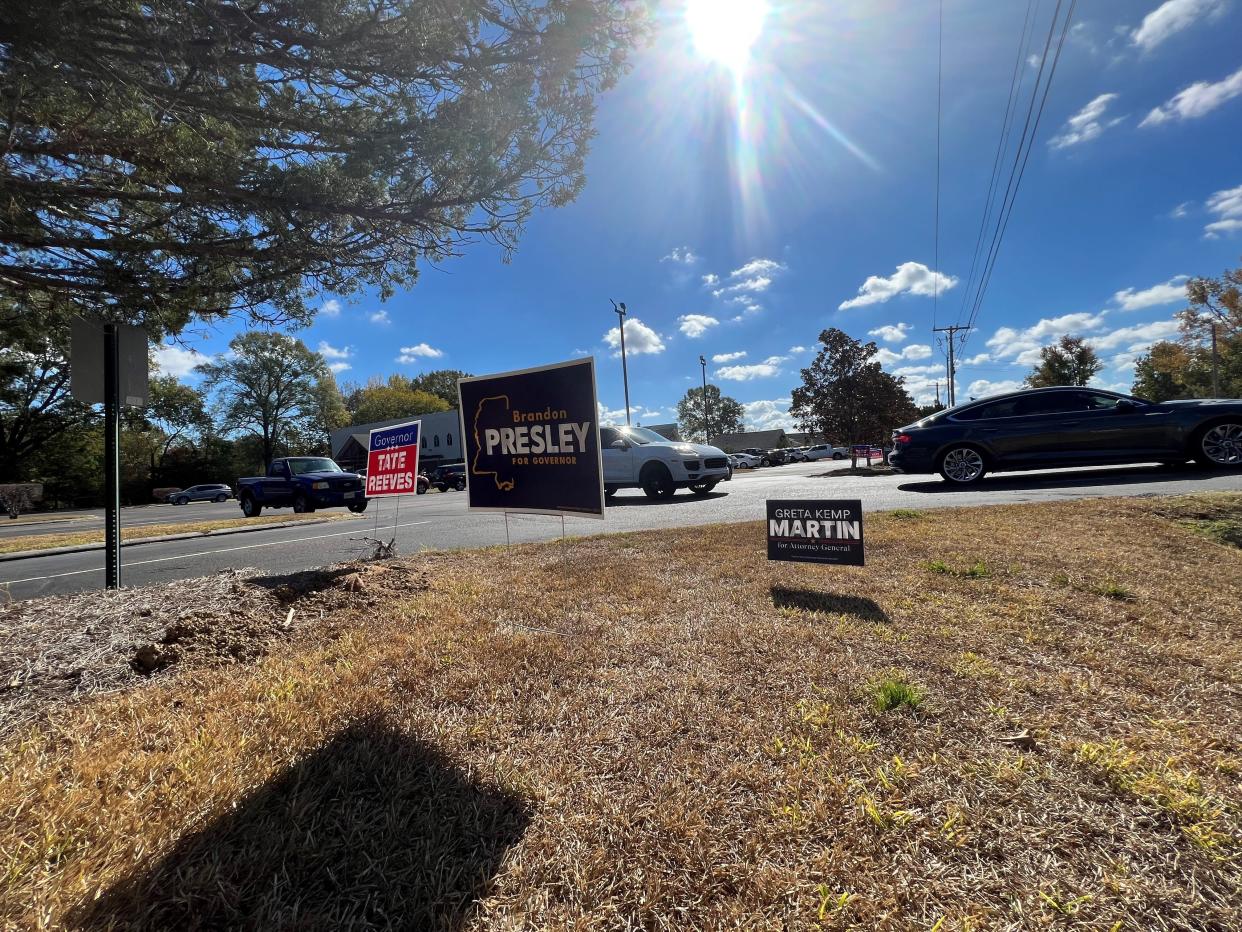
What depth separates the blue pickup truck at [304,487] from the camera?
46.1 feet

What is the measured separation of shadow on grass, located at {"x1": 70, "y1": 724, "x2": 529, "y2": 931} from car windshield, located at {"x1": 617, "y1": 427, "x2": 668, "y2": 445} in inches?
382

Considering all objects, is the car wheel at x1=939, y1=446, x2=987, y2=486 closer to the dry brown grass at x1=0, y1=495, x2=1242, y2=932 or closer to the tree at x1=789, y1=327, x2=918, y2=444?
the dry brown grass at x1=0, y1=495, x2=1242, y2=932

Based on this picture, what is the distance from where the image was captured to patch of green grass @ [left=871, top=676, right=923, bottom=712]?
1850mm

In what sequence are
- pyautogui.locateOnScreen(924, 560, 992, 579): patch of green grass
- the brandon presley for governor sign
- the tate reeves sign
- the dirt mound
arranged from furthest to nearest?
1. the tate reeves sign
2. the brandon presley for governor sign
3. pyautogui.locateOnScreen(924, 560, 992, 579): patch of green grass
4. the dirt mound

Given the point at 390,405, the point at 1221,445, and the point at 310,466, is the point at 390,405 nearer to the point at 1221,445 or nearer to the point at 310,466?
the point at 310,466

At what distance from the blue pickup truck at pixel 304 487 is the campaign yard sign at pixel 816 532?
13.0 m

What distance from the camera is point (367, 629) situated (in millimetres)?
2914

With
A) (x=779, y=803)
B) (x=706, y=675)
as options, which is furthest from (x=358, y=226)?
(x=779, y=803)

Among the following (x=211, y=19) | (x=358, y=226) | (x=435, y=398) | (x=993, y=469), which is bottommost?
(x=993, y=469)

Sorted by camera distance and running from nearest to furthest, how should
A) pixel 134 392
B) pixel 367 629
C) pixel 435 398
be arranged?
pixel 367 629
pixel 134 392
pixel 435 398

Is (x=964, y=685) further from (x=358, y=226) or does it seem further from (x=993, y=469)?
(x=993, y=469)

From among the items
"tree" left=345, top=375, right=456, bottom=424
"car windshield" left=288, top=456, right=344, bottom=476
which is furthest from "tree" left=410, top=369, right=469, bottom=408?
"car windshield" left=288, top=456, right=344, bottom=476

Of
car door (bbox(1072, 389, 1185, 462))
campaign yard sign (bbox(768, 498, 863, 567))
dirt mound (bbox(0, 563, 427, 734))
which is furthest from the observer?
car door (bbox(1072, 389, 1185, 462))

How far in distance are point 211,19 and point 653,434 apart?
30.7 ft
